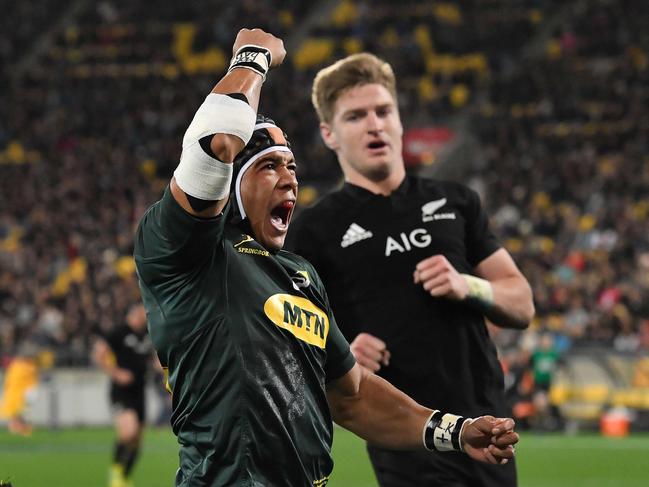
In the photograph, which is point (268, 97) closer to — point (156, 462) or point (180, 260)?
point (156, 462)

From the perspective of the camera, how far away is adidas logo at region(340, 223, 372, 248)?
5410 millimetres

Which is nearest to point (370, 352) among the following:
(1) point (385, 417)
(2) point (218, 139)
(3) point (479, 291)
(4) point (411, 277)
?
(4) point (411, 277)

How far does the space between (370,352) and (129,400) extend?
9.54 meters

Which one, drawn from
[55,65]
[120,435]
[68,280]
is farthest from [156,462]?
[55,65]

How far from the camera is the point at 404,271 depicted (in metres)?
5.34

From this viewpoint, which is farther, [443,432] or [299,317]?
[443,432]

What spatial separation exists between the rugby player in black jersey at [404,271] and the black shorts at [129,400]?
9.09 meters

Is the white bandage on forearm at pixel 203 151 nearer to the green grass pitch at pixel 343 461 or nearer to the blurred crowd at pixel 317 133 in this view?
the green grass pitch at pixel 343 461

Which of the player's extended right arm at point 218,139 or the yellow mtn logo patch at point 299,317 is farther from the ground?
the player's extended right arm at point 218,139

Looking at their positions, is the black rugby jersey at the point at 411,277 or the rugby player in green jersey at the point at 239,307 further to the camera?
the black rugby jersey at the point at 411,277

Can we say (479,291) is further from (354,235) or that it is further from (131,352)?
(131,352)

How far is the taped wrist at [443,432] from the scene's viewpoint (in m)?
4.21

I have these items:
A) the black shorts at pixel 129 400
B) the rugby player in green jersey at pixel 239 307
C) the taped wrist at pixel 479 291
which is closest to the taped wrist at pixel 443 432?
the rugby player in green jersey at pixel 239 307

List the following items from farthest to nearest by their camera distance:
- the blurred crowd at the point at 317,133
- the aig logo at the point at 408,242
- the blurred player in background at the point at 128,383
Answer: the blurred crowd at the point at 317,133, the blurred player in background at the point at 128,383, the aig logo at the point at 408,242
